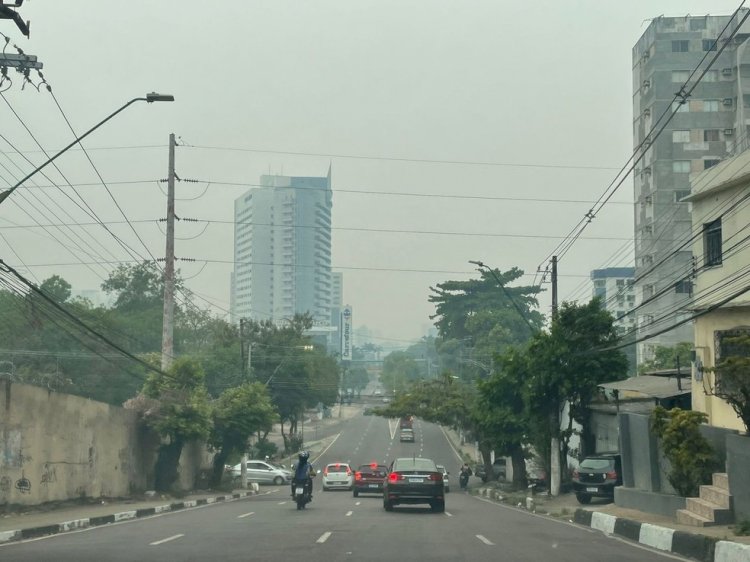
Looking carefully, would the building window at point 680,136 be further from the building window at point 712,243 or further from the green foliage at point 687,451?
the green foliage at point 687,451

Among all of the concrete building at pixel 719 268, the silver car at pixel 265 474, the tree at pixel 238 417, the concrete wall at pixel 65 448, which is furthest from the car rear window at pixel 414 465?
the silver car at pixel 265 474

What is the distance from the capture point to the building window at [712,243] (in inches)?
1081

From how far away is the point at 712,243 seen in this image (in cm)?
2798

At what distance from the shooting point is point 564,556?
1462 centimetres

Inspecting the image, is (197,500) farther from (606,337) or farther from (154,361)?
(606,337)

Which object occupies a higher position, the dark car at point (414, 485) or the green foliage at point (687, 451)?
the green foliage at point (687, 451)

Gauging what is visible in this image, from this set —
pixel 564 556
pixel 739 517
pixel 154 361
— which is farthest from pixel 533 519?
pixel 154 361

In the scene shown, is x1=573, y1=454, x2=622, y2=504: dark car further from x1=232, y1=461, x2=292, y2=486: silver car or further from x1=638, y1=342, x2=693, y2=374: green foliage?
x1=232, y1=461, x2=292, y2=486: silver car

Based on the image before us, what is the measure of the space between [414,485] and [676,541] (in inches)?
402

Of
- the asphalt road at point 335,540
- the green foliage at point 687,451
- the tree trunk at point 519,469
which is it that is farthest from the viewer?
the tree trunk at point 519,469

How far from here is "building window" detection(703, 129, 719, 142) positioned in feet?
269

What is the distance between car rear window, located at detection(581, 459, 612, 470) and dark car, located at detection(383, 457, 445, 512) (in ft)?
21.9

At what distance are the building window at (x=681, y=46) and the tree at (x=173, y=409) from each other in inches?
2340

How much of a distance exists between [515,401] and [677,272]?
133ft
